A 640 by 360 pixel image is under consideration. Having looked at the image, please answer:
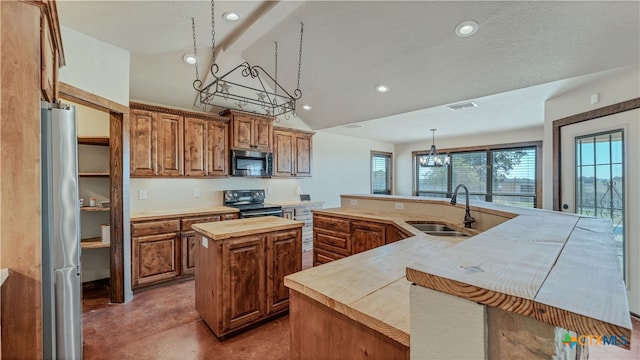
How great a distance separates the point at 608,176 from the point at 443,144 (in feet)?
13.4

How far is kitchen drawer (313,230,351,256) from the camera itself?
10.5 feet

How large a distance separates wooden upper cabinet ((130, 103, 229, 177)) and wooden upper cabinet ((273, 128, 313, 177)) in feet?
3.20

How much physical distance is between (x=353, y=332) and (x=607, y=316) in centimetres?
78

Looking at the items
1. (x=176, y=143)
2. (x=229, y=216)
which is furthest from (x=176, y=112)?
(x=229, y=216)

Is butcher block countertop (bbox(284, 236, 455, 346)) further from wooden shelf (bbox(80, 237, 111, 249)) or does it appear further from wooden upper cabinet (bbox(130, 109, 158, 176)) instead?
wooden upper cabinet (bbox(130, 109, 158, 176))

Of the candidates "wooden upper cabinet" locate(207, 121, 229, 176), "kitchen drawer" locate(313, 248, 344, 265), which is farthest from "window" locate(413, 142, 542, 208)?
"wooden upper cabinet" locate(207, 121, 229, 176)

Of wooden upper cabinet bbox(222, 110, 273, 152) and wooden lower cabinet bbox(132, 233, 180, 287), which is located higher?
wooden upper cabinet bbox(222, 110, 273, 152)

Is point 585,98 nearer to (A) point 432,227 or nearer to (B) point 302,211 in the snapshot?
(A) point 432,227

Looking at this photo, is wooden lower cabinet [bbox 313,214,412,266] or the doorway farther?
wooden lower cabinet [bbox 313,214,412,266]

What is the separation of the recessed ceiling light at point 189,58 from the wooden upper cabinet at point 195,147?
32.0 inches

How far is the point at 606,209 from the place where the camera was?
2908 mm

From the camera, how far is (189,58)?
3236mm

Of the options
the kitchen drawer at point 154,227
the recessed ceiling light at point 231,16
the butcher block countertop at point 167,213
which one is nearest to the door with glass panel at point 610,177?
the recessed ceiling light at point 231,16

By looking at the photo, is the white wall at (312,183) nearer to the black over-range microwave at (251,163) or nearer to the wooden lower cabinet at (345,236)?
the black over-range microwave at (251,163)
